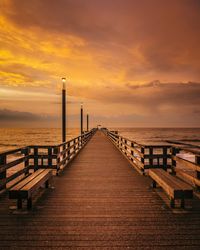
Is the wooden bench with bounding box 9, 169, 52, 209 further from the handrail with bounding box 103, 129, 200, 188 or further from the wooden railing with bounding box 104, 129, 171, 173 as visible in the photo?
the wooden railing with bounding box 104, 129, 171, 173

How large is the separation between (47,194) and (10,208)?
4.35 ft

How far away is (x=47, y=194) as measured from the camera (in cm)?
609

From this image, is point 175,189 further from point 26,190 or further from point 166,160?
point 166,160

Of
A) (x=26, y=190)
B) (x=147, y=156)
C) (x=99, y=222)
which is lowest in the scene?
(x=99, y=222)

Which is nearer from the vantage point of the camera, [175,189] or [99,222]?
[99,222]

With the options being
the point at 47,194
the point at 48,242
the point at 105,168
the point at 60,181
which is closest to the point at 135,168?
the point at 105,168

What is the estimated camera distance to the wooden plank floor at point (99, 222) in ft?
11.8

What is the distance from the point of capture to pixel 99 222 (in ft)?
14.2

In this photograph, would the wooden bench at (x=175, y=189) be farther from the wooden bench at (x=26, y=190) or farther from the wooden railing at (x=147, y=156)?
the wooden bench at (x=26, y=190)

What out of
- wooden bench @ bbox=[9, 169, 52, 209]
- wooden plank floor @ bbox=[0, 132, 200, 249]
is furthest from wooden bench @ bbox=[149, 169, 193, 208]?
wooden bench @ bbox=[9, 169, 52, 209]

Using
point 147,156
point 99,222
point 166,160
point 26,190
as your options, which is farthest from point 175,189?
point 166,160

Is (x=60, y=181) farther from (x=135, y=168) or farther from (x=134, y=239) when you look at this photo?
(x=134, y=239)

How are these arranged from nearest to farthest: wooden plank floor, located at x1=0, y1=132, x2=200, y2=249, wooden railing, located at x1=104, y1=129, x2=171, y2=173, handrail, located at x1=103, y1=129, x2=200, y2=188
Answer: wooden plank floor, located at x1=0, y1=132, x2=200, y2=249, handrail, located at x1=103, y1=129, x2=200, y2=188, wooden railing, located at x1=104, y1=129, x2=171, y2=173

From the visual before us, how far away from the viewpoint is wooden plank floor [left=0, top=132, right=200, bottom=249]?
360 cm
